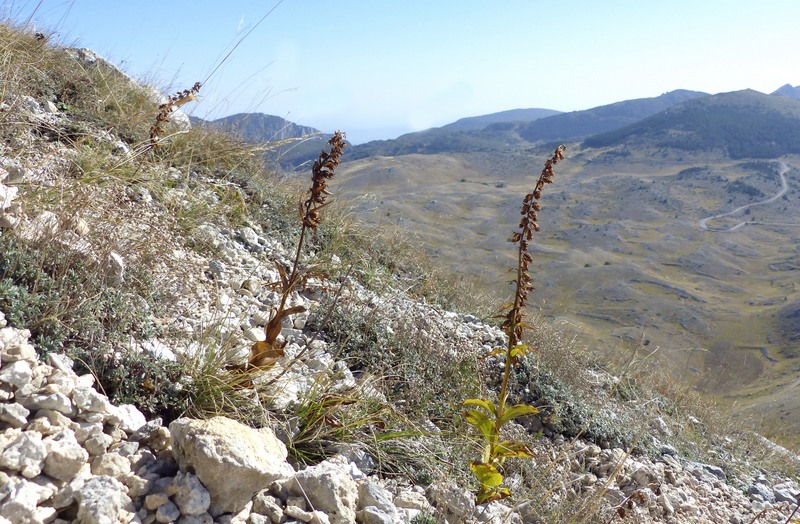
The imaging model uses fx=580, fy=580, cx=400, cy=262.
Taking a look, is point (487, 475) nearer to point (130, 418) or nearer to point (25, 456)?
point (130, 418)

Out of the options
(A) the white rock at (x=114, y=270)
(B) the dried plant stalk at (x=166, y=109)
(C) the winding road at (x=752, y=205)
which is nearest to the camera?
(A) the white rock at (x=114, y=270)

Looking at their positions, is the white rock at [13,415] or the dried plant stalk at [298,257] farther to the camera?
the dried plant stalk at [298,257]

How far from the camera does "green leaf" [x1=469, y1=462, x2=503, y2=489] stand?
9.25ft

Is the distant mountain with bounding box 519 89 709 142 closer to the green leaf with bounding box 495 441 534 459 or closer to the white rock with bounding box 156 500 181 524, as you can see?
the green leaf with bounding box 495 441 534 459

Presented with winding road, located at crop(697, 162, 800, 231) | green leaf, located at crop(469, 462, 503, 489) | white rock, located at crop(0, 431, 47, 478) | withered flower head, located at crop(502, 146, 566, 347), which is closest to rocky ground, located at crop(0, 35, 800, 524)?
white rock, located at crop(0, 431, 47, 478)

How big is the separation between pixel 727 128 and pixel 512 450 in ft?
378

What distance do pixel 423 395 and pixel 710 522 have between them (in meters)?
2.42

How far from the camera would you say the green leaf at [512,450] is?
9.46ft

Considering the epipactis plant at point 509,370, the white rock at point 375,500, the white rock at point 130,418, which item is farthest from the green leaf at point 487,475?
the white rock at point 130,418

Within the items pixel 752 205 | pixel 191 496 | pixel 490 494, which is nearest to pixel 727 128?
pixel 752 205

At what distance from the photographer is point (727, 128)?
100562 millimetres

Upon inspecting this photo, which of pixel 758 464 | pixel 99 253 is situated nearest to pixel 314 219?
pixel 99 253

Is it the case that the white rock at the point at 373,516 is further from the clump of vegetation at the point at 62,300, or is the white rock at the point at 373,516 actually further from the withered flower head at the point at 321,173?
the clump of vegetation at the point at 62,300

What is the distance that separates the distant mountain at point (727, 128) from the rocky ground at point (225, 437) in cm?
10261
